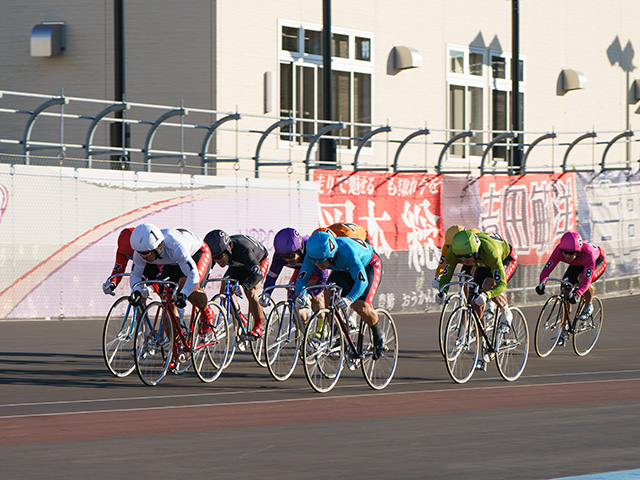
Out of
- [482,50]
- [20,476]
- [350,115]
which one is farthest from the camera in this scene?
[482,50]

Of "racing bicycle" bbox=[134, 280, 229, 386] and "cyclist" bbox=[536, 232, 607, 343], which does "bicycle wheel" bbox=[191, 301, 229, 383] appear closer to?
"racing bicycle" bbox=[134, 280, 229, 386]

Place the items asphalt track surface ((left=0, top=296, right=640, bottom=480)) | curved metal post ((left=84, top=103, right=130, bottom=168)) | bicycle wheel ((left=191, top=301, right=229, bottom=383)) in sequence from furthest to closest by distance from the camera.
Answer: curved metal post ((left=84, top=103, right=130, bottom=168)), bicycle wheel ((left=191, top=301, right=229, bottom=383)), asphalt track surface ((left=0, top=296, right=640, bottom=480))

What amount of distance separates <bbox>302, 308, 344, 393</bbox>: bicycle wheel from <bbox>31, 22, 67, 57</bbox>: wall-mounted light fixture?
53.8 feet

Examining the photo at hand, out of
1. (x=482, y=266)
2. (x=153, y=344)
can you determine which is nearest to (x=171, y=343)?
(x=153, y=344)

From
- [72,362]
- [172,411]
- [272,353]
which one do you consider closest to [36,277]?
[72,362]

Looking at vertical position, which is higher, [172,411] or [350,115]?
[350,115]

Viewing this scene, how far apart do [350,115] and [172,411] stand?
63.4ft

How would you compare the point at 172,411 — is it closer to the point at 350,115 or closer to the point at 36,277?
the point at 36,277

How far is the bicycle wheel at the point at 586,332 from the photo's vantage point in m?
15.3

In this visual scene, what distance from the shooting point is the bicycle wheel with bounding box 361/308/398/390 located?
1142 centimetres

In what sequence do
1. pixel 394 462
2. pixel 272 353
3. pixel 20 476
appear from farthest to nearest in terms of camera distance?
pixel 272 353, pixel 394 462, pixel 20 476

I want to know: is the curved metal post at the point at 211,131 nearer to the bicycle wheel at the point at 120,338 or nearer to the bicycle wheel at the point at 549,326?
the bicycle wheel at the point at 549,326

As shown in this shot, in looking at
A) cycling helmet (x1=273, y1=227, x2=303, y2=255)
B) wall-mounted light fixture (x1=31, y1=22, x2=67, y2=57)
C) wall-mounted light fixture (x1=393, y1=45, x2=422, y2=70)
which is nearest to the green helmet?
cycling helmet (x1=273, y1=227, x2=303, y2=255)

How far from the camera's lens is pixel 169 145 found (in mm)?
25156
